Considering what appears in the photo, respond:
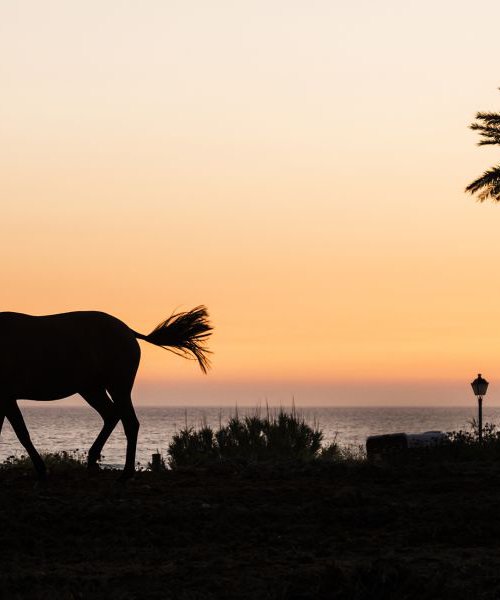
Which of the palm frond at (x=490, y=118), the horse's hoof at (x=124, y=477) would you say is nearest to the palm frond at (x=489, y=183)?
the palm frond at (x=490, y=118)

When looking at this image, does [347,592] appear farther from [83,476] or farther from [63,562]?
[83,476]

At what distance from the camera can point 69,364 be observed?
15961mm

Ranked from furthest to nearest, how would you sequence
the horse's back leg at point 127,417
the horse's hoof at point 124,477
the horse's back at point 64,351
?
the horse's back leg at point 127,417 → the horse's hoof at point 124,477 → the horse's back at point 64,351

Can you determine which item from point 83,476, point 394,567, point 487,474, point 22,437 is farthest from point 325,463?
point 394,567

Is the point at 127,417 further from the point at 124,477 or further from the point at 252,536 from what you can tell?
the point at 252,536

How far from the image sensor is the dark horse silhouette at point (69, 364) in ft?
51.0

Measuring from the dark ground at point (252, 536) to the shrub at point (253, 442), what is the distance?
6.16 meters

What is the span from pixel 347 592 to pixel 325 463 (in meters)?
10.0

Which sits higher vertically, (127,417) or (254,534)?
(127,417)

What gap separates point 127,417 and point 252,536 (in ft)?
16.3

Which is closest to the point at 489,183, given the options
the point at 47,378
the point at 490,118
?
the point at 490,118

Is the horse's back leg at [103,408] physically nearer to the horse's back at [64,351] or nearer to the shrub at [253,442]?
the horse's back at [64,351]

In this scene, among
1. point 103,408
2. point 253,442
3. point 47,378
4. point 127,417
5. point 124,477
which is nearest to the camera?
point 47,378

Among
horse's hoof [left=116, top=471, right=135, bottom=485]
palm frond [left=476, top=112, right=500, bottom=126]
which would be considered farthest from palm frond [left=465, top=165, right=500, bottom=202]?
horse's hoof [left=116, top=471, right=135, bottom=485]
